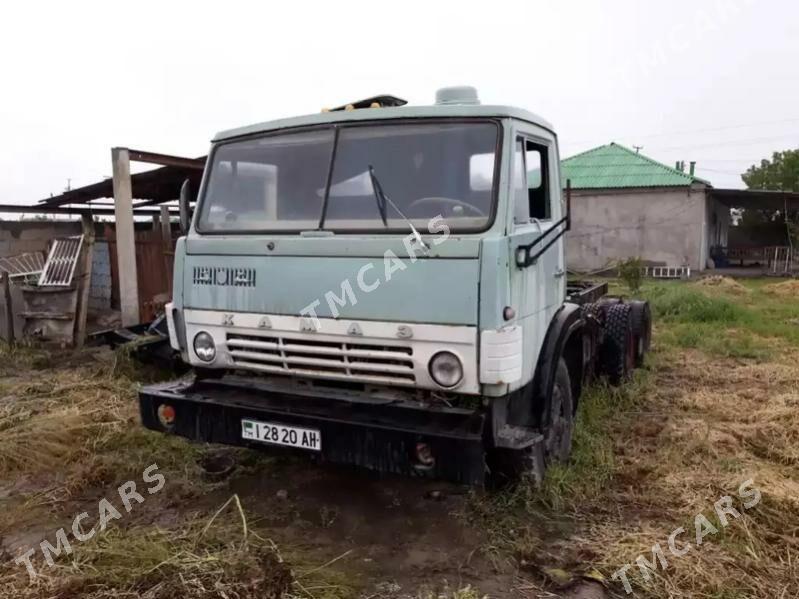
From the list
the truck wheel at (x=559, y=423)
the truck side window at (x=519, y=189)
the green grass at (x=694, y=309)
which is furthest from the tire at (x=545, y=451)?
the green grass at (x=694, y=309)

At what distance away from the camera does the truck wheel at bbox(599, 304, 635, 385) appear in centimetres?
623

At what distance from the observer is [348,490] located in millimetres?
4117

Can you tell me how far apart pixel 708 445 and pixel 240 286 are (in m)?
3.45

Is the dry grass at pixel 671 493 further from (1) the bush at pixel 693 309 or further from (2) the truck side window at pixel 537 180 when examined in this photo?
(1) the bush at pixel 693 309

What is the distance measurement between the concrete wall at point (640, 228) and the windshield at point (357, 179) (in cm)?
1861

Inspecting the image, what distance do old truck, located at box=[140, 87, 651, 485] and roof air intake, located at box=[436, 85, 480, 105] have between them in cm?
1

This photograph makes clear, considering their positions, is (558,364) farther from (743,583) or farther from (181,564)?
(181,564)

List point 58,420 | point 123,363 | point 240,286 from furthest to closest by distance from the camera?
point 123,363, point 58,420, point 240,286

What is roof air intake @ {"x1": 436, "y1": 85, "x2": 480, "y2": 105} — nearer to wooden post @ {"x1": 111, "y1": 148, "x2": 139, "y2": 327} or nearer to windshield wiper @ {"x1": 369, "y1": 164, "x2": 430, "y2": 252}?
windshield wiper @ {"x1": 369, "y1": 164, "x2": 430, "y2": 252}

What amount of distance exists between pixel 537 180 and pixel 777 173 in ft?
119

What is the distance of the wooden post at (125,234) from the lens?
7.61 meters

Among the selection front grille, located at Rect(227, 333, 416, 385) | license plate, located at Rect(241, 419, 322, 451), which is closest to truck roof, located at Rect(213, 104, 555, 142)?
front grille, located at Rect(227, 333, 416, 385)

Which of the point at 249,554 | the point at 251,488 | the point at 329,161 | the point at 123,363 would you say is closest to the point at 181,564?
the point at 249,554

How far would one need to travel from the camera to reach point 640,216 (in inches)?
883
